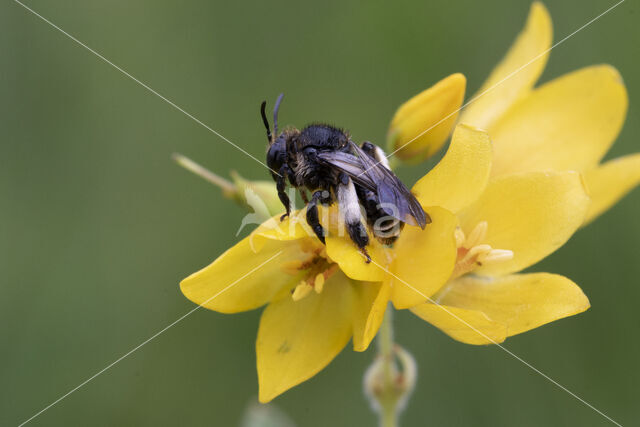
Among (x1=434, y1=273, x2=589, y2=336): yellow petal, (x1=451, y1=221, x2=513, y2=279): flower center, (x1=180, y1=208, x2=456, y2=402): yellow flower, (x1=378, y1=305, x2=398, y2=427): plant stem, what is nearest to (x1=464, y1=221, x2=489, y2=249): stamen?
(x1=451, y1=221, x2=513, y2=279): flower center

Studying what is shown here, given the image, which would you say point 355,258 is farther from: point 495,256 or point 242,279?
point 495,256

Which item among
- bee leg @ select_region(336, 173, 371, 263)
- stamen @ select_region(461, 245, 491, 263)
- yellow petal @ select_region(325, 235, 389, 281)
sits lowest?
stamen @ select_region(461, 245, 491, 263)

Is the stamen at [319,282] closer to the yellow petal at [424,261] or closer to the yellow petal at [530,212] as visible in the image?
the yellow petal at [424,261]

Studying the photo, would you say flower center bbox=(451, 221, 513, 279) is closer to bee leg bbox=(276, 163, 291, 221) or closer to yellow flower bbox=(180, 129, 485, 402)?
yellow flower bbox=(180, 129, 485, 402)

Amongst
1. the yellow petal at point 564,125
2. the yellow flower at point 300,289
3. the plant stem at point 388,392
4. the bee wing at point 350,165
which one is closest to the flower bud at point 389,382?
the plant stem at point 388,392

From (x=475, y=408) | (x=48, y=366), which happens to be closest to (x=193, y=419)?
(x=48, y=366)

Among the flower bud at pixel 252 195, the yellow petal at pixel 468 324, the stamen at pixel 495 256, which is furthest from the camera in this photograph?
the flower bud at pixel 252 195
